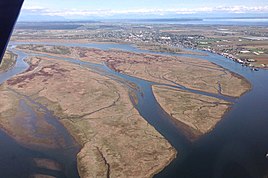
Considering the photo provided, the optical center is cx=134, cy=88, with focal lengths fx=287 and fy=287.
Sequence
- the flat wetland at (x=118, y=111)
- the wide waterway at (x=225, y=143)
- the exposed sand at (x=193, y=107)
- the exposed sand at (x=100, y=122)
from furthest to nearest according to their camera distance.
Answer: the exposed sand at (x=193, y=107), the flat wetland at (x=118, y=111), the exposed sand at (x=100, y=122), the wide waterway at (x=225, y=143)

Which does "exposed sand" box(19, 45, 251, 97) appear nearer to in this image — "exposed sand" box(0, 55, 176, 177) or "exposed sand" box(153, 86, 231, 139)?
"exposed sand" box(153, 86, 231, 139)

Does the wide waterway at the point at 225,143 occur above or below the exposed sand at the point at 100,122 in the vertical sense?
below

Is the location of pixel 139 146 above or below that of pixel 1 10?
below

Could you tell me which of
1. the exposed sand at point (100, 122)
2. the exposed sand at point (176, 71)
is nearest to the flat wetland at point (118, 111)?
the exposed sand at point (100, 122)

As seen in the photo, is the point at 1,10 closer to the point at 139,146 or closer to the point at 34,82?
the point at 139,146

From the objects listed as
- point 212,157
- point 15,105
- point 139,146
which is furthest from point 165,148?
point 15,105

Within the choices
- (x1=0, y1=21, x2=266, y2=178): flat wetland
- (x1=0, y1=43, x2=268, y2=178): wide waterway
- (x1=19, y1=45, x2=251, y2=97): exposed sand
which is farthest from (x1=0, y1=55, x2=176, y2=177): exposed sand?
(x1=19, y1=45, x2=251, y2=97): exposed sand

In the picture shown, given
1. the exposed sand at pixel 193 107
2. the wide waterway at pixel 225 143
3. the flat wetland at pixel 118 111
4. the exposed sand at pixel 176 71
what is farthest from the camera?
the exposed sand at pixel 176 71

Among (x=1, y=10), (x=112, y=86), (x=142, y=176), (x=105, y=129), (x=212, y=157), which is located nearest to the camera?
(x=1, y=10)

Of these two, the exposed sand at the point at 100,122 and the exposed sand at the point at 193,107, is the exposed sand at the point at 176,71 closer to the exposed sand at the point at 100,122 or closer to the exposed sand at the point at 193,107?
the exposed sand at the point at 193,107
